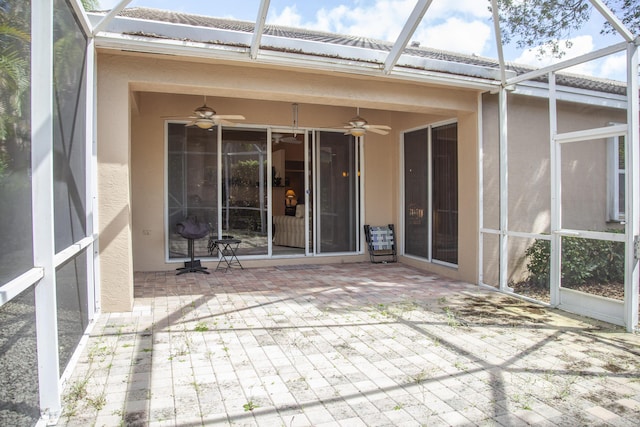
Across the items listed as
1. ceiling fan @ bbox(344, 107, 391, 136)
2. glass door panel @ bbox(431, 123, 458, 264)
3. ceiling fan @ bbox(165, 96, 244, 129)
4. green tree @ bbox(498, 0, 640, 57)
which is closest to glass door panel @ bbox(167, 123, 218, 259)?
ceiling fan @ bbox(165, 96, 244, 129)

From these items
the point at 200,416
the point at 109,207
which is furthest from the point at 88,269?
the point at 200,416

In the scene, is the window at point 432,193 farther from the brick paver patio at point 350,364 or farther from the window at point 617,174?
the window at point 617,174

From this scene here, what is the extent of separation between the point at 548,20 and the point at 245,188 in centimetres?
519

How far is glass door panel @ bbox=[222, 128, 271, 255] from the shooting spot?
7746 mm

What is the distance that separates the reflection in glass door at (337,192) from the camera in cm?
844

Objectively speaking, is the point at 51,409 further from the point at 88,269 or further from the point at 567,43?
the point at 567,43

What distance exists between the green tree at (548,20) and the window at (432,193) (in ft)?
5.99

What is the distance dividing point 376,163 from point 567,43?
4.07 meters

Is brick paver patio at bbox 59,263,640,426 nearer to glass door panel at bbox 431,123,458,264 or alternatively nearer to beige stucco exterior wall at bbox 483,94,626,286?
beige stucco exterior wall at bbox 483,94,626,286

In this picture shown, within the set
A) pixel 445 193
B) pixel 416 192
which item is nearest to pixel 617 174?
pixel 445 193

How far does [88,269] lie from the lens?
13.7 feet

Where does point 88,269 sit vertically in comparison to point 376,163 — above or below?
below

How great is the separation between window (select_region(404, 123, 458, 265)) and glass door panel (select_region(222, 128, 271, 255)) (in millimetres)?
2662

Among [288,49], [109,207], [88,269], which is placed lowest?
[88,269]
